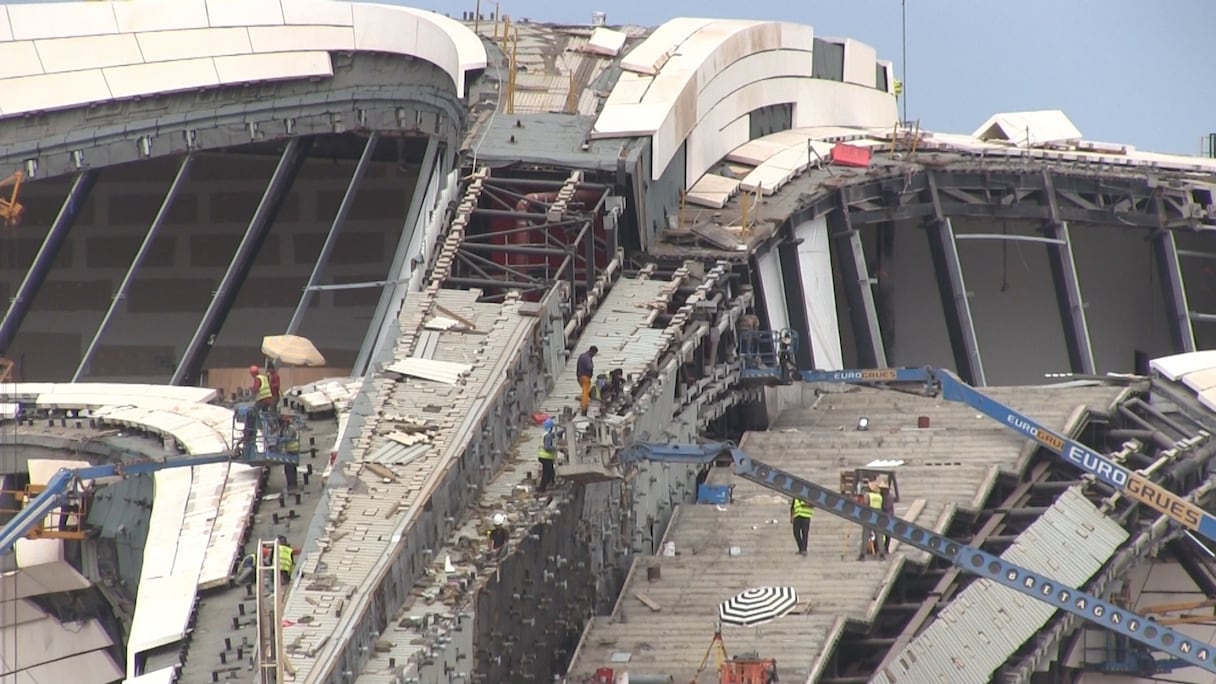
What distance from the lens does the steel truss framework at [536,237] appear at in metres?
58.7

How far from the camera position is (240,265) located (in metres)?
70.2

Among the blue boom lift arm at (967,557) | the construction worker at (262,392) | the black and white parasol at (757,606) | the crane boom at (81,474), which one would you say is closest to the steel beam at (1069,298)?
the black and white parasol at (757,606)

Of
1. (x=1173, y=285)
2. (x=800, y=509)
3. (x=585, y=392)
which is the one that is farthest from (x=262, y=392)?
(x=1173, y=285)

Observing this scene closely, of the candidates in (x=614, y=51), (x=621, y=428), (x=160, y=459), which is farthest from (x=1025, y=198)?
(x=160, y=459)

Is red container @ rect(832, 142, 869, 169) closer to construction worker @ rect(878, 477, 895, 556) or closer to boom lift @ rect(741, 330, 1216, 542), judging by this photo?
boom lift @ rect(741, 330, 1216, 542)

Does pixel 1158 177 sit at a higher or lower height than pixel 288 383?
higher

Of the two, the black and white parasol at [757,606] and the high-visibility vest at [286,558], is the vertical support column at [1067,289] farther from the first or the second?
the high-visibility vest at [286,558]

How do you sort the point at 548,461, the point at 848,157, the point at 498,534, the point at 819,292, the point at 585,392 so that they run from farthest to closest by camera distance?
the point at 848,157, the point at 819,292, the point at 585,392, the point at 548,461, the point at 498,534

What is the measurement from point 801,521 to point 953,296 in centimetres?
2609

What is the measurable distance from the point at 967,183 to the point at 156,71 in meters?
22.7

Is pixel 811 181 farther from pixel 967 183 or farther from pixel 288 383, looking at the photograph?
pixel 288 383

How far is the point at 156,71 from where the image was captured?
69688 mm

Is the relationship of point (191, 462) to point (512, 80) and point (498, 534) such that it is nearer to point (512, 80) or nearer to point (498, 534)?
point (498, 534)

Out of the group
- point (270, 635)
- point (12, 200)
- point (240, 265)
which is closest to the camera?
point (270, 635)
